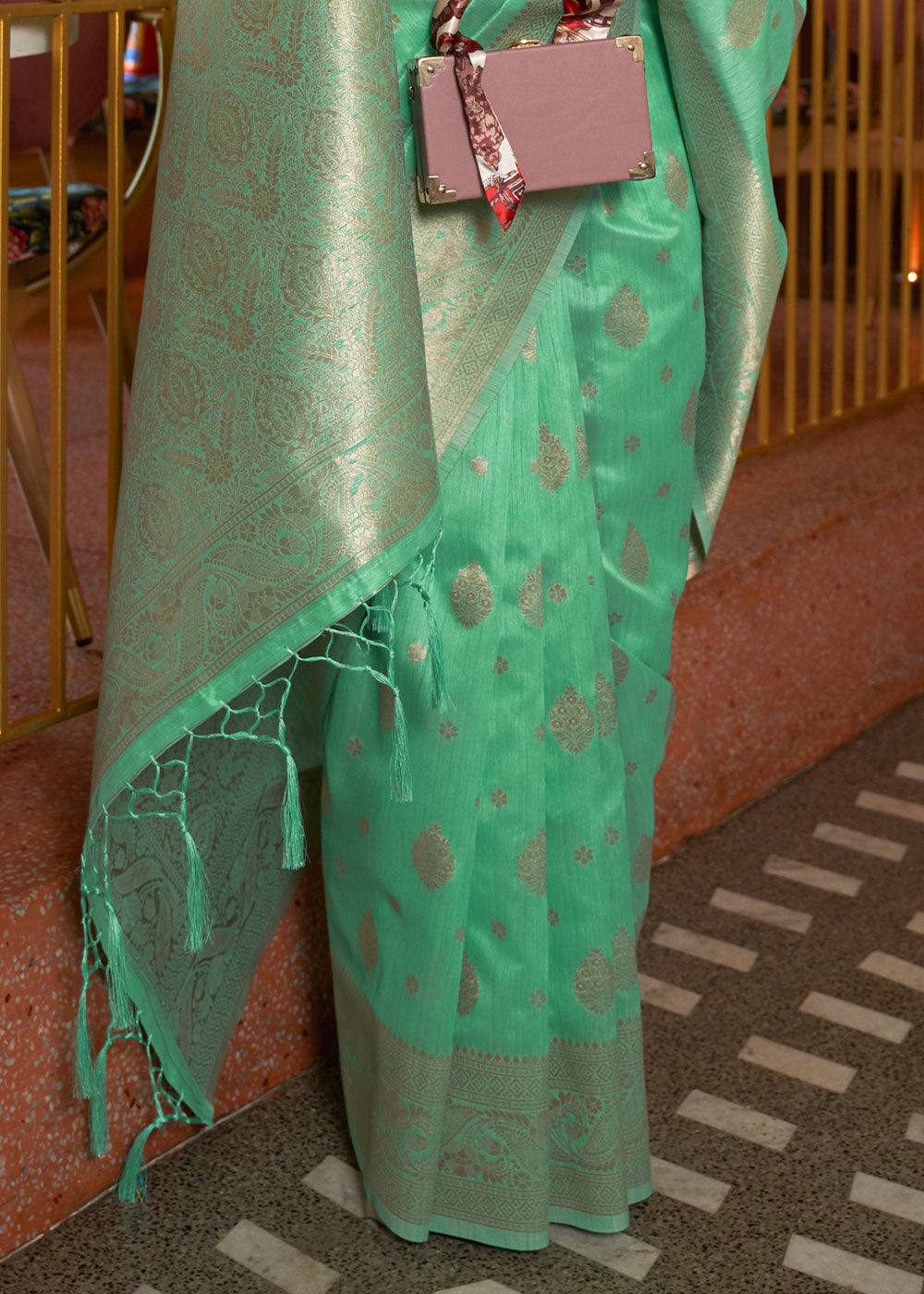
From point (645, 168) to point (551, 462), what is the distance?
224mm

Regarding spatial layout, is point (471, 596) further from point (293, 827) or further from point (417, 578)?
point (293, 827)

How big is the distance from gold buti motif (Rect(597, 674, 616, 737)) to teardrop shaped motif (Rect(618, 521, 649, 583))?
10cm

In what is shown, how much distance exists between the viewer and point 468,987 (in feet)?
4.26

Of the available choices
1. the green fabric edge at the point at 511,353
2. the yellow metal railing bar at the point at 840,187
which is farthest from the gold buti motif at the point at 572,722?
the yellow metal railing bar at the point at 840,187

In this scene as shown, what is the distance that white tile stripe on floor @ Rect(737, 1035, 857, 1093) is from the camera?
160cm

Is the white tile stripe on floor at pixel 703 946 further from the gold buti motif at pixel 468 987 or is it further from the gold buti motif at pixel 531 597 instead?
the gold buti motif at pixel 531 597

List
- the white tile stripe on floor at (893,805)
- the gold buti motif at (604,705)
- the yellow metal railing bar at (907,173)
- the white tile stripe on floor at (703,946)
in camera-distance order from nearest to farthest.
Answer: the gold buti motif at (604,705), the white tile stripe on floor at (703,946), the white tile stripe on floor at (893,805), the yellow metal railing bar at (907,173)

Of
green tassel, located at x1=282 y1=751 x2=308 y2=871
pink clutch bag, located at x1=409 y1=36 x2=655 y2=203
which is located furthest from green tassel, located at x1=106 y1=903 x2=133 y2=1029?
pink clutch bag, located at x1=409 y1=36 x2=655 y2=203

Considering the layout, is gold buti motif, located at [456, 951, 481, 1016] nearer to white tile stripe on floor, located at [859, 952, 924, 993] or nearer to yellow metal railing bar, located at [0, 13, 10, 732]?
yellow metal railing bar, located at [0, 13, 10, 732]

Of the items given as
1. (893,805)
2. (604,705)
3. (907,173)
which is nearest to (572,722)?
(604,705)

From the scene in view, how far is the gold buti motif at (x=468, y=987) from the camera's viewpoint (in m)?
1.30

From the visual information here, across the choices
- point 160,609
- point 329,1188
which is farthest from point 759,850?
point 160,609

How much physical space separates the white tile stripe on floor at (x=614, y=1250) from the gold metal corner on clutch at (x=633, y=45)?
0.96 metres

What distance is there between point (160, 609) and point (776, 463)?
1.55 m
